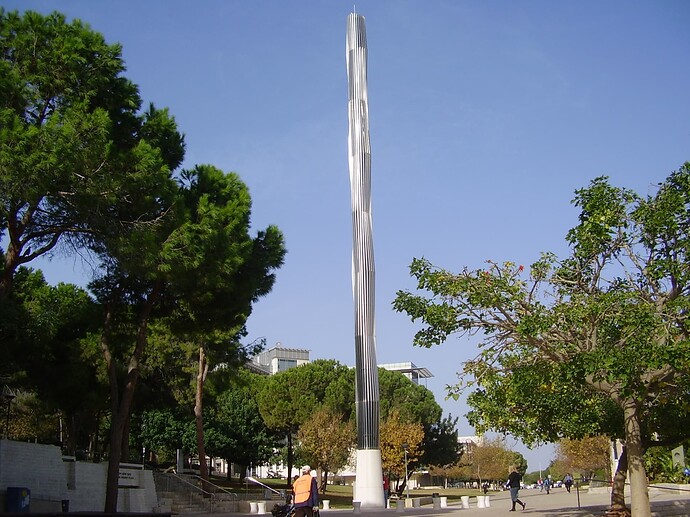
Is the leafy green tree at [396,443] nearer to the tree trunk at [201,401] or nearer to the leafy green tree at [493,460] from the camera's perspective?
the tree trunk at [201,401]

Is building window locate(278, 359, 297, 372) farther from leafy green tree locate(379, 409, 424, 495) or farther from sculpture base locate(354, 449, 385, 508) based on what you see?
sculpture base locate(354, 449, 385, 508)

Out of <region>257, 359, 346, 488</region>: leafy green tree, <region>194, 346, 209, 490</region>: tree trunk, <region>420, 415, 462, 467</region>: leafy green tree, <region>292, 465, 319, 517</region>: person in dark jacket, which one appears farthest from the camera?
<region>420, 415, 462, 467</region>: leafy green tree

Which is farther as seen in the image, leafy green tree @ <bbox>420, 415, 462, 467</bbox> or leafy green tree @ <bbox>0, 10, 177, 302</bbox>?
leafy green tree @ <bbox>420, 415, 462, 467</bbox>

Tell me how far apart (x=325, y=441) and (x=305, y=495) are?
34.0 m

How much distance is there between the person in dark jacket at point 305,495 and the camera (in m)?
12.7

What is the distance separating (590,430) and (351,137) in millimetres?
20275

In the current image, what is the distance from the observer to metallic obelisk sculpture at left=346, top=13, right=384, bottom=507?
31078mm

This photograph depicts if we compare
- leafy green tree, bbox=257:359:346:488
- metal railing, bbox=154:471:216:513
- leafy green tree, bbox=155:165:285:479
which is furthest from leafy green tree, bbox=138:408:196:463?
leafy green tree, bbox=155:165:285:479

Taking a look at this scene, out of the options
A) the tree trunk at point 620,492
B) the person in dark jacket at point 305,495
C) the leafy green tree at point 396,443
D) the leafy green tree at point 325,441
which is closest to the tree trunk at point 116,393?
the person in dark jacket at point 305,495

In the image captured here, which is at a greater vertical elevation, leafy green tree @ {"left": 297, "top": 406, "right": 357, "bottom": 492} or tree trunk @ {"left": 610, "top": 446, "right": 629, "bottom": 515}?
leafy green tree @ {"left": 297, "top": 406, "right": 357, "bottom": 492}

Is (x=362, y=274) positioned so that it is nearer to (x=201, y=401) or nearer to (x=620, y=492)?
(x=201, y=401)

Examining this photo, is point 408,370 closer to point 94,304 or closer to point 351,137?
point 351,137

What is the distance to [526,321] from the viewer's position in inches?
504

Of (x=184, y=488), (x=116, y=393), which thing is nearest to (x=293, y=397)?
(x=184, y=488)
